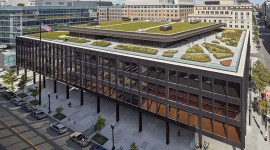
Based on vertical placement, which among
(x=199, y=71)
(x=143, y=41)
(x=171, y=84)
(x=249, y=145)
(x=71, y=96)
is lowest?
(x=249, y=145)

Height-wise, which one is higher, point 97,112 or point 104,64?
point 104,64

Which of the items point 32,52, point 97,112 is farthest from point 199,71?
point 32,52

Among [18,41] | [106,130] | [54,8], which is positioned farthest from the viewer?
[54,8]

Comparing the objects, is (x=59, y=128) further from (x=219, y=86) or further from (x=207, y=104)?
(x=219, y=86)

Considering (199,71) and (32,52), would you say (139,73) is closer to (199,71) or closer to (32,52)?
(199,71)

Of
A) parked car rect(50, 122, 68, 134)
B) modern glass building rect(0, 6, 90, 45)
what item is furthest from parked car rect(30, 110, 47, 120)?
modern glass building rect(0, 6, 90, 45)

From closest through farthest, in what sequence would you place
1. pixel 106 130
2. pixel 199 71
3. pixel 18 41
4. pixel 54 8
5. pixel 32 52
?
1. pixel 199 71
2. pixel 106 130
3. pixel 32 52
4. pixel 18 41
5. pixel 54 8

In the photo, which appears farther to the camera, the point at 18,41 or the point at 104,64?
the point at 18,41
